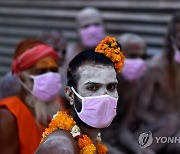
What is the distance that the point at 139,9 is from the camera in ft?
25.7

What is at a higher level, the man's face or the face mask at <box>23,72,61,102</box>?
the man's face

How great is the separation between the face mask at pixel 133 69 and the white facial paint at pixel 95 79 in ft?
8.90

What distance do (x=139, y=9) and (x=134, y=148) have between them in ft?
8.29

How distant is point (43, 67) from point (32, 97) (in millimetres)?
264

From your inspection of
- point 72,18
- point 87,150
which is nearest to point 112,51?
point 87,150

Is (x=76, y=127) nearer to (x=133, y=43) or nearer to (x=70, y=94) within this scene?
(x=70, y=94)

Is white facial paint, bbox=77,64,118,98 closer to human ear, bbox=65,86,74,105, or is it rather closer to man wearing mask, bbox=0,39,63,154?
human ear, bbox=65,86,74,105

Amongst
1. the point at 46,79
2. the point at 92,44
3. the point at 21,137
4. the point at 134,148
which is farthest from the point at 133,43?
the point at 21,137

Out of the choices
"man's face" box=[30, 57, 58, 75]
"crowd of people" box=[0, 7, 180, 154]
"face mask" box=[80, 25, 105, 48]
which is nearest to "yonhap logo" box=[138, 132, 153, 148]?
"crowd of people" box=[0, 7, 180, 154]

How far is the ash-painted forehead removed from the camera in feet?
11.6

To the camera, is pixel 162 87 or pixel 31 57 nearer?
pixel 31 57

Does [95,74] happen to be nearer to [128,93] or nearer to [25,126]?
[25,126]

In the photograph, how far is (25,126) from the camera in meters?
4.64

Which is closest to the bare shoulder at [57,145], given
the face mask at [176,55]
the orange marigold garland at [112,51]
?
the orange marigold garland at [112,51]
